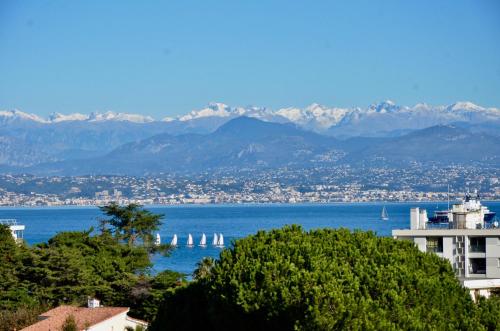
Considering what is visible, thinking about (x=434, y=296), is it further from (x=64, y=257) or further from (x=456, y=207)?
(x=456, y=207)

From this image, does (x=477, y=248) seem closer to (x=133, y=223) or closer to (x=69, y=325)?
(x=69, y=325)

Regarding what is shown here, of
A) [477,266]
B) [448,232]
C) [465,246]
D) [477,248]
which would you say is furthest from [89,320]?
[477,248]

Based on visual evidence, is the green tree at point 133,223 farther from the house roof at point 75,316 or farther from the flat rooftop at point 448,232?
the house roof at point 75,316

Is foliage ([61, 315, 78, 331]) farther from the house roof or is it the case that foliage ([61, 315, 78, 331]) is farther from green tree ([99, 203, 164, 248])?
green tree ([99, 203, 164, 248])

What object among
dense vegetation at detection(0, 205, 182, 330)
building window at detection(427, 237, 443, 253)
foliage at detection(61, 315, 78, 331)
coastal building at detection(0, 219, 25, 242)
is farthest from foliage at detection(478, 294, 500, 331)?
coastal building at detection(0, 219, 25, 242)

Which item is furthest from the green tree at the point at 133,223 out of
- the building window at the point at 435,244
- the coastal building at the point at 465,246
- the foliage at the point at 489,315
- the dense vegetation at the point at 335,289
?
the foliage at the point at 489,315

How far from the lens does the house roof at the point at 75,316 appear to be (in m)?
30.6

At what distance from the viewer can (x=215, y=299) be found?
22656 mm

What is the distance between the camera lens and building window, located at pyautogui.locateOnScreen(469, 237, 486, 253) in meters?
38.7

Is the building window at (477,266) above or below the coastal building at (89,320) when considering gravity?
above

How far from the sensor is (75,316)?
103ft

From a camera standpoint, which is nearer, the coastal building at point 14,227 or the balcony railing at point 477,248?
the balcony railing at point 477,248

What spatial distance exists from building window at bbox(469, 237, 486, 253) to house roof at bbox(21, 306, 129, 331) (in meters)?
12.5

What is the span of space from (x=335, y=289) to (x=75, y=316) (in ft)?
42.3
